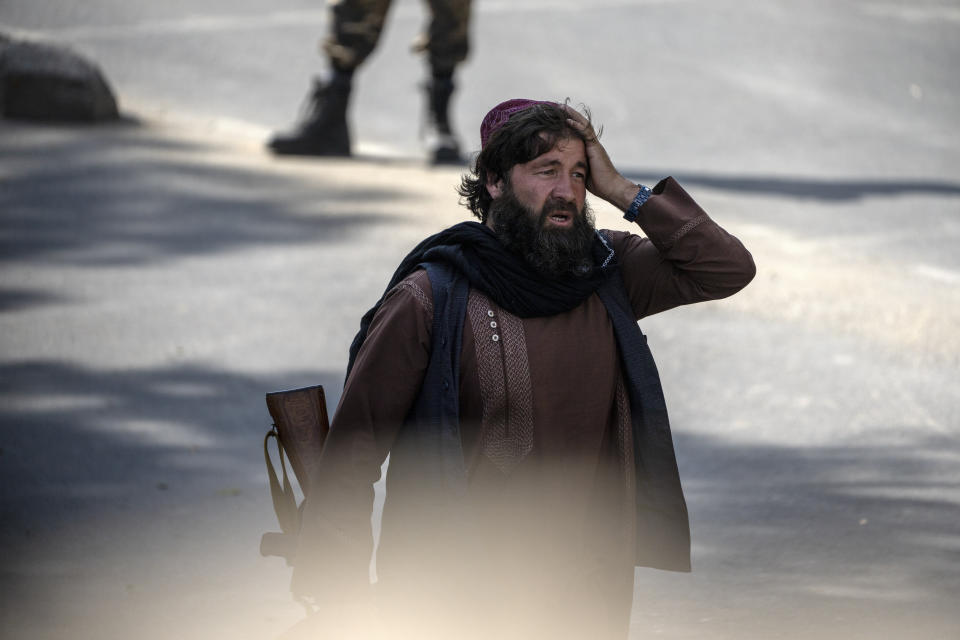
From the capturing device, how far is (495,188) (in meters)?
3.35

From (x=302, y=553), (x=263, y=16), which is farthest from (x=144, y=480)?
(x=263, y=16)

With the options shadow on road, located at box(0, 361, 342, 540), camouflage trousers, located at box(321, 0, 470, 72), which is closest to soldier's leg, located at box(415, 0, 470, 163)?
camouflage trousers, located at box(321, 0, 470, 72)

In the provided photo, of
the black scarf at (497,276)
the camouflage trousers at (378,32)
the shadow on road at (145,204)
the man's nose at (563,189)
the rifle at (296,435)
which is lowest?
the shadow on road at (145,204)

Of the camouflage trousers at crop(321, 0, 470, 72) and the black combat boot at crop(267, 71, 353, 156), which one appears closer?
the camouflage trousers at crop(321, 0, 470, 72)

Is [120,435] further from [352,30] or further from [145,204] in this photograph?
[352,30]

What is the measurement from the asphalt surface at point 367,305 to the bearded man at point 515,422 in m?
1.37

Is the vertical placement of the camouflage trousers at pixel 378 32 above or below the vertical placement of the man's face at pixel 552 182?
below

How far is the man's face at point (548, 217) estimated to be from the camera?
3.21 metres

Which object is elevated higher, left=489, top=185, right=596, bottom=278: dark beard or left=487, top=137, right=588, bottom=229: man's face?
left=487, top=137, right=588, bottom=229: man's face

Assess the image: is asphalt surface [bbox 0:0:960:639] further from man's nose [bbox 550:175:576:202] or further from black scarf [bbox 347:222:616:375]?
man's nose [bbox 550:175:576:202]

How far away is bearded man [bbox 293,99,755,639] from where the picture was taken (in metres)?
3.10

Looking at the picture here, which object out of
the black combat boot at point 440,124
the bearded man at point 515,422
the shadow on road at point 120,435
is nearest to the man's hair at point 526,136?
the bearded man at point 515,422

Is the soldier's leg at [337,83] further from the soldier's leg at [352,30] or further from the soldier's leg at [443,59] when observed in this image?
the soldier's leg at [443,59]

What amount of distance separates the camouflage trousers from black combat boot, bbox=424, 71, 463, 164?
0.13 meters
